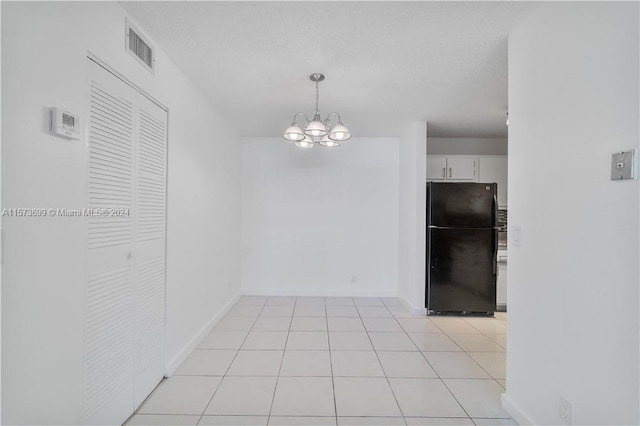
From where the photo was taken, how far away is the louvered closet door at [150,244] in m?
1.97

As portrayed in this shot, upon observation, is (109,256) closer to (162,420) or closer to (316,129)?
(162,420)

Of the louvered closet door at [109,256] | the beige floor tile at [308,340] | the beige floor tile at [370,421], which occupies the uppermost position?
the louvered closet door at [109,256]

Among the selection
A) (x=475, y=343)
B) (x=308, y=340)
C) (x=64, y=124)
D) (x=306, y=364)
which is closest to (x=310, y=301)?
(x=308, y=340)

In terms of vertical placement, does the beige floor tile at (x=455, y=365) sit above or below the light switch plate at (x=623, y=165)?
below

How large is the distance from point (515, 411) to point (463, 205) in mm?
2508

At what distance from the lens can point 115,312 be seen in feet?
5.64

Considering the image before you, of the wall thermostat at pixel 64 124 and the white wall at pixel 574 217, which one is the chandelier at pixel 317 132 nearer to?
the white wall at pixel 574 217

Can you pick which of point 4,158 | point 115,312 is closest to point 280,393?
point 115,312

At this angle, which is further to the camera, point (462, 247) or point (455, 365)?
point (462, 247)

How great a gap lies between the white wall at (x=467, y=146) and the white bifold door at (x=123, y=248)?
13.1ft

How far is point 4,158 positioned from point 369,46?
2.10 meters

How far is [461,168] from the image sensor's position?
4438mm

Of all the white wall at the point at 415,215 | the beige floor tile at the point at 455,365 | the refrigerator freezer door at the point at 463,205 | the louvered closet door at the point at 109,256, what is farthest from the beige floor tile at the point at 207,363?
the refrigerator freezer door at the point at 463,205

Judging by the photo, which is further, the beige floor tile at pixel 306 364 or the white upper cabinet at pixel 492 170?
the white upper cabinet at pixel 492 170
